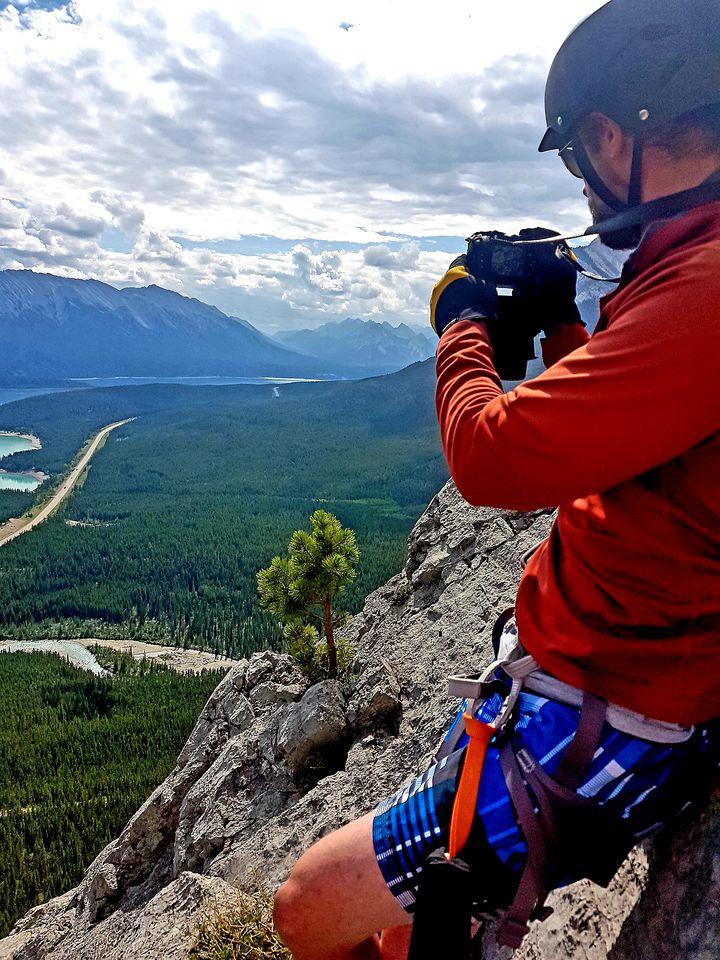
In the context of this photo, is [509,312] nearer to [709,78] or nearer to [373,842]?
[709,78]

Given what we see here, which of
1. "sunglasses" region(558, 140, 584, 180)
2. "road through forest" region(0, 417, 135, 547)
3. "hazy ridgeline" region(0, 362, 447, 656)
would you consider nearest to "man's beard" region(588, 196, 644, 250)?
"sunglasses" region(558, 140, 584, 180)

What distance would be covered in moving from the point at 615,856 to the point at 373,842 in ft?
3.23

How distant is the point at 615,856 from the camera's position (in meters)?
2.59

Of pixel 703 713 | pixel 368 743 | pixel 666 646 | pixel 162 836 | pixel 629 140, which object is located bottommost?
pixel 162 836

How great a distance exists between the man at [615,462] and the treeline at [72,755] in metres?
32.1

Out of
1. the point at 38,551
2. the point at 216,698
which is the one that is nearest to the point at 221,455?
the point at 38,551

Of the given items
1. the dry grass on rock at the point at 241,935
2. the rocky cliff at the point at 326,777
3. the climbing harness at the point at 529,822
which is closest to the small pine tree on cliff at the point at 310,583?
the rocky cliff at the point at 326,777

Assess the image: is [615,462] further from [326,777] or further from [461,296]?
[326,777]

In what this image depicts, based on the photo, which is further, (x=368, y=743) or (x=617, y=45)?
(x=368, y=743)

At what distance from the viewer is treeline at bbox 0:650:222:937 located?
31.8m

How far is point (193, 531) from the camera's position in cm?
12200

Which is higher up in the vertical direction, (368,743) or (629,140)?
(629,140)

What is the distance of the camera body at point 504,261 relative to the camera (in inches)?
102

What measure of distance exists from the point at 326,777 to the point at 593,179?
7002mm
